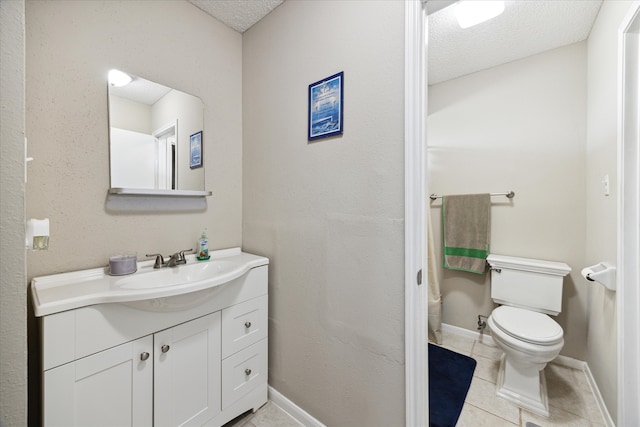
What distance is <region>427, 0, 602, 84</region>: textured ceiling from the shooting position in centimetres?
163

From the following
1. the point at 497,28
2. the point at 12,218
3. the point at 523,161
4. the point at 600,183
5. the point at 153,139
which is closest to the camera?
the point at 12,218

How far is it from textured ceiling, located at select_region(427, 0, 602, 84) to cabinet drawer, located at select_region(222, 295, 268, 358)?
6.73 feet

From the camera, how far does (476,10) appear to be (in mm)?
1610

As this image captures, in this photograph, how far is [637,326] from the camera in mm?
1186

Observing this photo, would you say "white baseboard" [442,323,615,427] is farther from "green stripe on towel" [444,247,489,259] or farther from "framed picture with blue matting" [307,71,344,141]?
"framed picture with blue matting" [307,71,344,141]

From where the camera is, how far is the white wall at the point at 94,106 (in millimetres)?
1127

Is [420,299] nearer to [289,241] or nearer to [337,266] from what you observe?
[337,266]

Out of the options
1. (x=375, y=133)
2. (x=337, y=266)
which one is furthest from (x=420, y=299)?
(x=375, y=133)

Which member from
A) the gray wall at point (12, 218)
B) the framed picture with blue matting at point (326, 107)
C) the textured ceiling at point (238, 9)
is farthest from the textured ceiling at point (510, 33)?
the gray wall at point (12, 218)

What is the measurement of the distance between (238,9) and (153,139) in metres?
0.99

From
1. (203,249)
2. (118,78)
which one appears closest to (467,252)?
(203,249)

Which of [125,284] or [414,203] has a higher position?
[414,203]

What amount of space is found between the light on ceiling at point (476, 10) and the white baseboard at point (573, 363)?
2.44m

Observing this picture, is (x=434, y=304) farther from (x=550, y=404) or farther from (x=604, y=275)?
(x=604, y=275)
